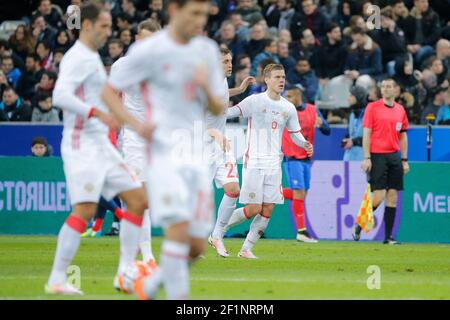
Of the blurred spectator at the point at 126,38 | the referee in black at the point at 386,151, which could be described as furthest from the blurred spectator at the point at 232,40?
the referee in black at the point at 386,151

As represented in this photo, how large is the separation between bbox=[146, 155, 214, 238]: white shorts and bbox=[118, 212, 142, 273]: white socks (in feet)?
7.13

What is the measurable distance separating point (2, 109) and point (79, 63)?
1309 centimetres

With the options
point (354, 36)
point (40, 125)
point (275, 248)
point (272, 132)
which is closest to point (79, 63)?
point (272, 132)

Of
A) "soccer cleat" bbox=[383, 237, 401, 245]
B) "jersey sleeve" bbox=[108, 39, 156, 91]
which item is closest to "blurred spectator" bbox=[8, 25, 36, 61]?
"soccer cleat" bbox=[383, 237, 401, 245]

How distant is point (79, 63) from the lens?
34.3ft

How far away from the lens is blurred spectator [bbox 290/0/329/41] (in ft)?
77.9

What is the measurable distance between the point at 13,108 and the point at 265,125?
29.3 ft

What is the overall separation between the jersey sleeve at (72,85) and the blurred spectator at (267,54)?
40.8 feet

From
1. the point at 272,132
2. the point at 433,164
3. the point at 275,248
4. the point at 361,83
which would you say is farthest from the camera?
the point at 361,83

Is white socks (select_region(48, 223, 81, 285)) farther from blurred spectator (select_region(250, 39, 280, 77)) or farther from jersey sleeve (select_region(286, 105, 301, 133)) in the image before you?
blurred spectator (select_region(250, 39, 280, 77))

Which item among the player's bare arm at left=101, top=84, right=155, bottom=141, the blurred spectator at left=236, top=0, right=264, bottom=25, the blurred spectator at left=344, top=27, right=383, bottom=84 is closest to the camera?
the player's bare arm at left=101, top=84, right=155, bottom=141

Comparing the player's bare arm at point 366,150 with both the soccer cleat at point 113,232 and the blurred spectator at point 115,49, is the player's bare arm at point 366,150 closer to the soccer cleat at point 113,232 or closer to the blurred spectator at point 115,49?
the soccer cleat at point 113,232
